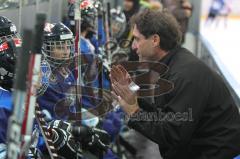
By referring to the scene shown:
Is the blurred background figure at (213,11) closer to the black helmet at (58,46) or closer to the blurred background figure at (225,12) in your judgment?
the blurred background figure at (225,12)

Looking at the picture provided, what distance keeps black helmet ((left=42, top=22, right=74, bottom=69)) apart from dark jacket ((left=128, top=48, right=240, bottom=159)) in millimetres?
440

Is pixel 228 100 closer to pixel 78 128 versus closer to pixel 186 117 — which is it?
pixel 186 117

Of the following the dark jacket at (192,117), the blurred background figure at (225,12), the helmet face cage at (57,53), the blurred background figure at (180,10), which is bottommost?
the blurred background figure at (225,12)

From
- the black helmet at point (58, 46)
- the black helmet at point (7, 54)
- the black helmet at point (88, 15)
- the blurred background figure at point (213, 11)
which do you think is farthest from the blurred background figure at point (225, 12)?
the black helmet at point (7, 54)

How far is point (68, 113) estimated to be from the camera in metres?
2.45

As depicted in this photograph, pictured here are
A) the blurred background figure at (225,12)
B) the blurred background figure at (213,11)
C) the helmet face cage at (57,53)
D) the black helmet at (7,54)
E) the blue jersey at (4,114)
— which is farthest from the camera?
the blurred background figure at (225,12)

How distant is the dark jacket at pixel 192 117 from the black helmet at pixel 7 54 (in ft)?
1.70

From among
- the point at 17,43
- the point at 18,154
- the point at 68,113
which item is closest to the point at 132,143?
the point at 68,113

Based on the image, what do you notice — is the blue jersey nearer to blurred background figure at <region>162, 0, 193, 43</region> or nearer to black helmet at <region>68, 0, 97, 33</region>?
black helmet at <region>68, 0, 97, 33</region>

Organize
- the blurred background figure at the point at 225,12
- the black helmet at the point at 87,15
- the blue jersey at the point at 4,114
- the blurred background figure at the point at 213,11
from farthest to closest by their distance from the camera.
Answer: the blurred background figure at the point at 225,12 < the blurred background figure at the point at 213,11 < the black helmet at the point at 87,15 < the blue jersey at the point at 4,114

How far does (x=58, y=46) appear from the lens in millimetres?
2227

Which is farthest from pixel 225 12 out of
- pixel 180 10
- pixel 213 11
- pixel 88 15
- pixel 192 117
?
pixel 192 117

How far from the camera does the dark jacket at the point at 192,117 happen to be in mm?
1940

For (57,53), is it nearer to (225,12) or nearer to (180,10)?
(180,10)
